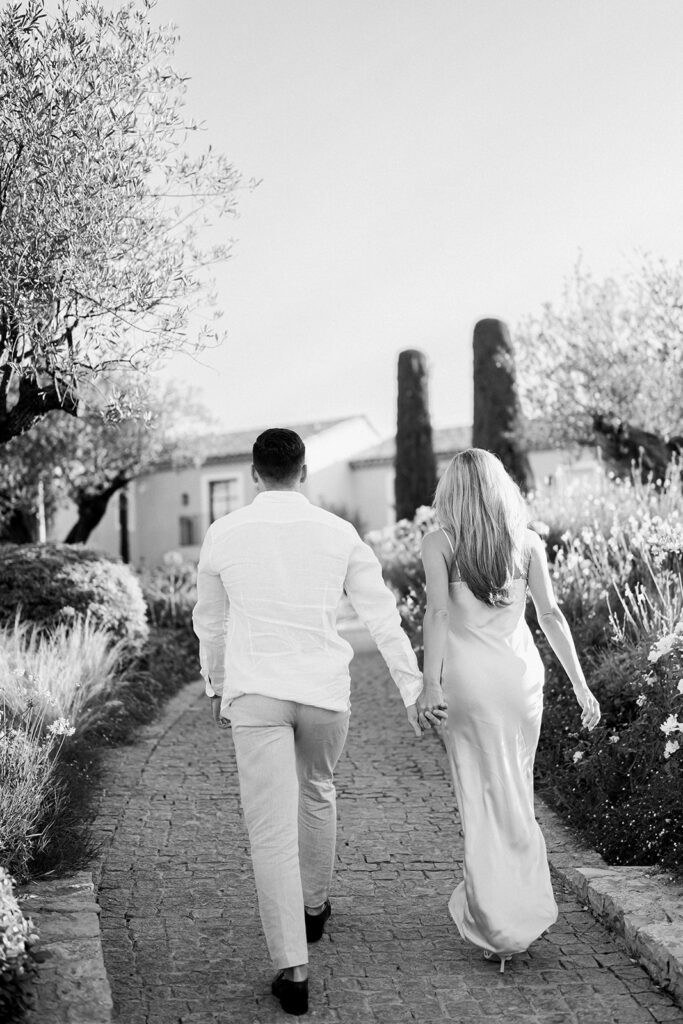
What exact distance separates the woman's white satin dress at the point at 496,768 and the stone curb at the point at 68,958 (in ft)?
4.58

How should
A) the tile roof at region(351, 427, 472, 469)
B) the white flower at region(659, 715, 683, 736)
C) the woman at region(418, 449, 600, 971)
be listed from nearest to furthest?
the woman at region(418, 449, 600, 971), the white flower at region(659, 715, 683, 736), the tile roof at region(351, 427, 472, 469)

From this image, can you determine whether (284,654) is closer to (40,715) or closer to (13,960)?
(13,960)

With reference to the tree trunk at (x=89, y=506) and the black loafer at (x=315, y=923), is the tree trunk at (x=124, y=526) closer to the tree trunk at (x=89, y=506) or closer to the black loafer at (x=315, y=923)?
Result: the tree trunk at (x=89, y=506)

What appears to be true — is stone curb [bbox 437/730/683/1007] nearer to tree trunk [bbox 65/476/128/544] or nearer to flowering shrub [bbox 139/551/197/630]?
flowering shrub [bbox 139/551/197/630]

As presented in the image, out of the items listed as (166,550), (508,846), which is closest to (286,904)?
(508,846)

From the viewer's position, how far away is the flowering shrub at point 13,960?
111 inches

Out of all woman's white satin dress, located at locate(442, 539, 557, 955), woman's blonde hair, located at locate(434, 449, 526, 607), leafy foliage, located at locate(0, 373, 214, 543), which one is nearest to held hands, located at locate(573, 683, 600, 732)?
woman's white satin dress, located at locate(442, 539, 557, 955)

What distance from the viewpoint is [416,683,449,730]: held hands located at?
138 inches

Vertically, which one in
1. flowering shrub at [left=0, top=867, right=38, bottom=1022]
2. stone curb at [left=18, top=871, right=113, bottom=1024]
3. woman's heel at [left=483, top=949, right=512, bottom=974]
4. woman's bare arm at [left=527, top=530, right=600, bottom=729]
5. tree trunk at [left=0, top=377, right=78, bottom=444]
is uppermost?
tree trunk at [left=0, top=377, right=78, bottom=444]

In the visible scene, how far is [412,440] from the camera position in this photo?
80.6ft

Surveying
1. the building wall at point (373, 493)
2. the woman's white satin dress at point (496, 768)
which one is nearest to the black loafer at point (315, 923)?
the woman's white satin dress at point (496, 768)

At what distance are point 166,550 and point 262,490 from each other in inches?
1053

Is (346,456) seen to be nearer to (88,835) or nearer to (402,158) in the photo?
(402,158)

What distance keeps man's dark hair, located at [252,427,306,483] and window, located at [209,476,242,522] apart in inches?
1025
